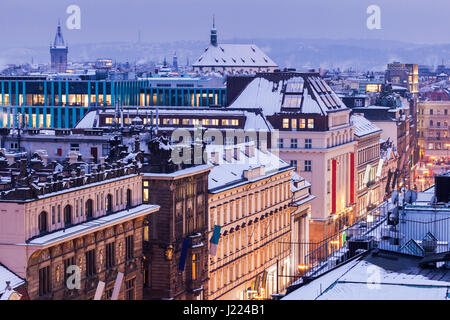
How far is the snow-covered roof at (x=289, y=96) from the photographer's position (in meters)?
123

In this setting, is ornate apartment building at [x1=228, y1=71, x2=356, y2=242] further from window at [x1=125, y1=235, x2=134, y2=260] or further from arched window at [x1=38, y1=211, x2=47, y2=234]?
arched window at [x1=38, y1=211, x2=47, y2=234]

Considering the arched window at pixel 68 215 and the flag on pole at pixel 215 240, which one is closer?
the arched window at pixel 68 215

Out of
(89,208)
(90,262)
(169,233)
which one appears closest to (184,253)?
(169,233)

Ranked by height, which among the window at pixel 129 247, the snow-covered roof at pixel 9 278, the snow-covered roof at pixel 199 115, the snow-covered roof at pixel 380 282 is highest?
the snow-covered roof at pixel 199 115

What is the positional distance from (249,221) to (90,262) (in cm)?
2678

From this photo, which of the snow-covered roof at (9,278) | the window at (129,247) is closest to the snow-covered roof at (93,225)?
the window at (129,247)

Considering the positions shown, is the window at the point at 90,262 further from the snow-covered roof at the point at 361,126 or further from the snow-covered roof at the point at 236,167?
the snow-covered roof at the point at 361,126

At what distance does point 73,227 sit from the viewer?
50.4m

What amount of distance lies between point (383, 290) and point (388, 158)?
120964 millimetres

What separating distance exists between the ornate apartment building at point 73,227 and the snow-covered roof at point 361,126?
8170cm

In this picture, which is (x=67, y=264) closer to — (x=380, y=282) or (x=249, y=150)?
(x=380, y=282)

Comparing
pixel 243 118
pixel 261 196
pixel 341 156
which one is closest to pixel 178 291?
pixel 261 196

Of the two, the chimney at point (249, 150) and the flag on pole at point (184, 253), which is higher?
the chimney at point (249, 150)
